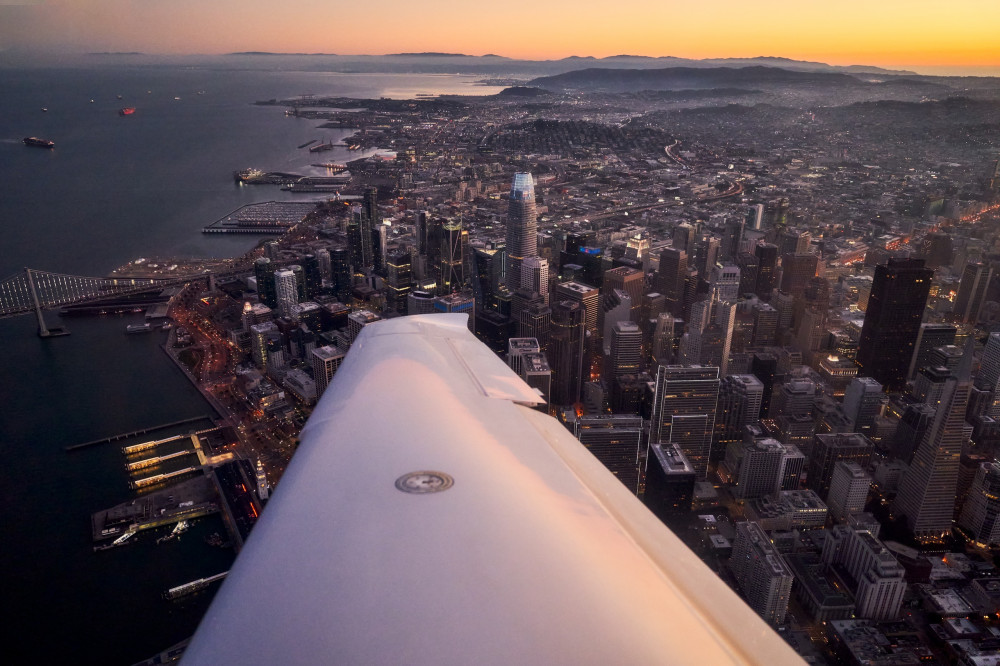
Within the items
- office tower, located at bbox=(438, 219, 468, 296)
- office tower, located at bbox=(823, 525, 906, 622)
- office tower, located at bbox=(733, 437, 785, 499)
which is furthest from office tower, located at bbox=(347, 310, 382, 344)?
office tower, located at bbox=(823, 525, 906, 622)

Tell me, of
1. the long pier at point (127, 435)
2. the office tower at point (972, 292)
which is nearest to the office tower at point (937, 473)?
the office tower at point (972, 292)

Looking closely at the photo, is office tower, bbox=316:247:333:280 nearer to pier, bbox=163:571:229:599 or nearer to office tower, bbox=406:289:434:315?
office tower, bbox=406:289:434:315

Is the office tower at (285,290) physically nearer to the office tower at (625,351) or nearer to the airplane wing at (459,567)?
the office tower at (625,351)

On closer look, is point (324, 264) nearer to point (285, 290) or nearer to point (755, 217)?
point (285, 290)

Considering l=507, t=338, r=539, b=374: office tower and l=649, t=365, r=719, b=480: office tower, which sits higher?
l=507, t=338, r=539, b=374: office tower

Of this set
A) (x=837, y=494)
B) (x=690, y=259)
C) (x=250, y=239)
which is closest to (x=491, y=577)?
(x=837, y=494)
